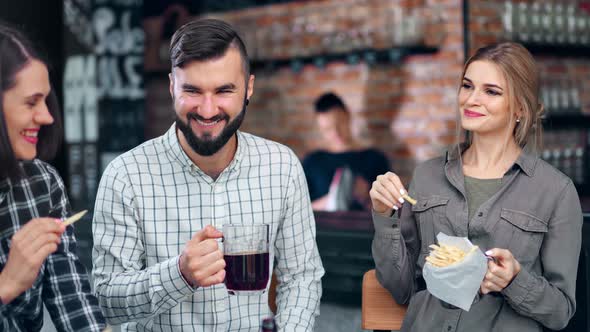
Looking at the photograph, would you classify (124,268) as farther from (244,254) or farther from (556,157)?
(556,157)

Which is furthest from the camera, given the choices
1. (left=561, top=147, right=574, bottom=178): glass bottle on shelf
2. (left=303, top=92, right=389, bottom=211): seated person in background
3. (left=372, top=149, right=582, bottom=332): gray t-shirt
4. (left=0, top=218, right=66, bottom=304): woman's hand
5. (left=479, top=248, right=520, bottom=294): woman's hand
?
(left=561, top=147, right=574, bottom=178): glass bottle on shelf

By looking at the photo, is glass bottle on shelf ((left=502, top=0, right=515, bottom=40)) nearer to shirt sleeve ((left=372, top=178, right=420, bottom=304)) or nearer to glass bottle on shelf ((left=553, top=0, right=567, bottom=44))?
glass bottle on shelf ((left=553, top=0, right=567, bottom=44))

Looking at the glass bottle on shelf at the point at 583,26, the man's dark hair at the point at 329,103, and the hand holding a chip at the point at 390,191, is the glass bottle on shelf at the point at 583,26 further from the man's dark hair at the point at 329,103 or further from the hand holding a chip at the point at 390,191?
the hand holding a chip at the point at 390,191

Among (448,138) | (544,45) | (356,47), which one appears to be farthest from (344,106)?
(544,45)

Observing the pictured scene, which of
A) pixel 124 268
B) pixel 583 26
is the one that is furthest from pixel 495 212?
pixel 583 26

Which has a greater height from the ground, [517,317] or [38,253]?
[38,253]

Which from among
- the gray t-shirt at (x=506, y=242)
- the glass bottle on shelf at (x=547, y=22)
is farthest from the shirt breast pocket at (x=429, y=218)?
the glass bottle on shelf at (x=547, y=22)

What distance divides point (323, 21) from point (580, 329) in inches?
156

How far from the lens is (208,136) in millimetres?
1855

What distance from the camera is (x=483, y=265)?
65.3 inches

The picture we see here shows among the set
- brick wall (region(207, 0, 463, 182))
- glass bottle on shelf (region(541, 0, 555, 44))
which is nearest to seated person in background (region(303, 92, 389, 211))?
brick wall (region(207, 0, 463, 182))

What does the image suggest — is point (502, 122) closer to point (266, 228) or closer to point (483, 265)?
point (483, 265)

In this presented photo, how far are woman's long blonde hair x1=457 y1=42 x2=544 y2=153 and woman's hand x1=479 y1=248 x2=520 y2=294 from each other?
0.41 m

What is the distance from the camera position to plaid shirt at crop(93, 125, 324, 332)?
1.83m
